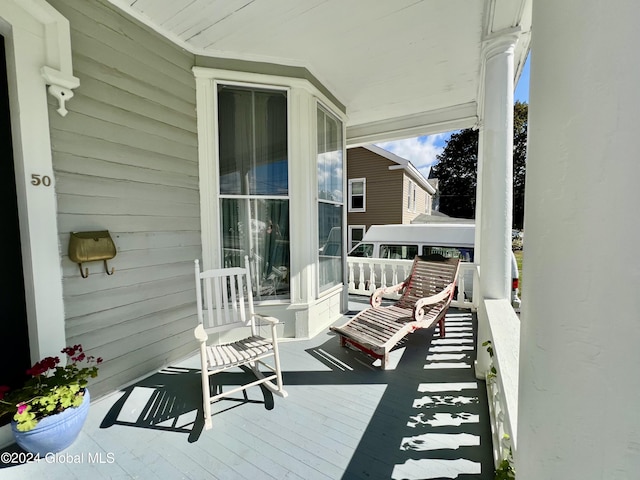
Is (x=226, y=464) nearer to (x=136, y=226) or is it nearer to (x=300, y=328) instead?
(x=300, y=328)

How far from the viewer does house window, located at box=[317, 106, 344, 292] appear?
12.0 feet

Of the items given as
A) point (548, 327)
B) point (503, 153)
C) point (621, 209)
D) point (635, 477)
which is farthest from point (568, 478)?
point (503, 153)

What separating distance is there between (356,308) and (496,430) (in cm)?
280

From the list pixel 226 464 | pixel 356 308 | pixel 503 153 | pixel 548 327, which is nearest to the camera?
pixel 548 327

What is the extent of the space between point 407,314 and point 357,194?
9205 millimetres

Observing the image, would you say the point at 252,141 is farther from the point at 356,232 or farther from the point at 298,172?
the point at 356,232

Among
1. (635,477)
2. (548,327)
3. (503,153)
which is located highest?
(503,153)

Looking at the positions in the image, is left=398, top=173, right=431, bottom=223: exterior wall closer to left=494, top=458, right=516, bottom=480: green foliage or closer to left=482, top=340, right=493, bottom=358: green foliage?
left=482, top=340, right=493, bottom=358: green foliage

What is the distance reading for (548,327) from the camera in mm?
574

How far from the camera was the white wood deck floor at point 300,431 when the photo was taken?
1644mm

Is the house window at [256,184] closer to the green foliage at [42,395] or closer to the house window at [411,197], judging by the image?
the green foliage at [42,395]

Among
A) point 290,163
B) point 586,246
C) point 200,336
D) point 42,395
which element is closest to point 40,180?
point 42,395

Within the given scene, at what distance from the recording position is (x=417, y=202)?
45.1 ft

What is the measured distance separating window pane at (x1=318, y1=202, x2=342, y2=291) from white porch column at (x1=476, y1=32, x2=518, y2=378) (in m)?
1.88
